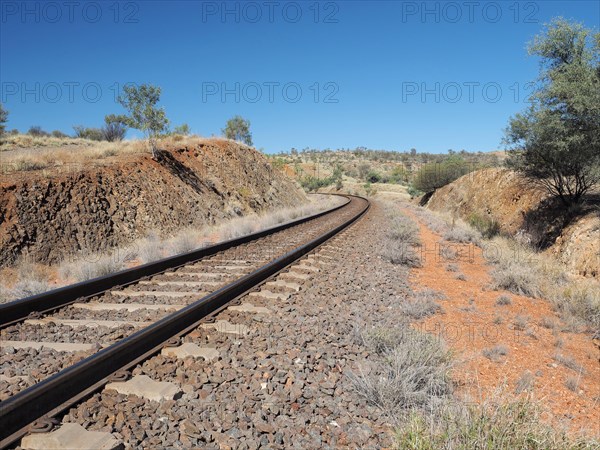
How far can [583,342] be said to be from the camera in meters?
6.73

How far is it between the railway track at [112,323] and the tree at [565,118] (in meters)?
10.5

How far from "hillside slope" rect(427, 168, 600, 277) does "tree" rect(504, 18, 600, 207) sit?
1.37 m

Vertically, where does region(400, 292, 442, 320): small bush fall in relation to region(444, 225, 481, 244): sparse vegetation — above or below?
below

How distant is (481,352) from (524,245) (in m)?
10.9

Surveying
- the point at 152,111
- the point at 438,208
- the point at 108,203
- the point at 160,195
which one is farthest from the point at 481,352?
the point at 438,208

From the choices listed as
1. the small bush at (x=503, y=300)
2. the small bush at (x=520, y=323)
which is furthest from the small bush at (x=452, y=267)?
the small bush at (x=520, y=323)

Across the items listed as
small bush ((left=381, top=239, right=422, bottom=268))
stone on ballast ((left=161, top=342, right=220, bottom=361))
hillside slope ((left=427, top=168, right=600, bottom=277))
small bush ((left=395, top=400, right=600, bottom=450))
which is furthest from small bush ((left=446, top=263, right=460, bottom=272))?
stone on ballast ((left=161, top=342, right=220, bottom=361))

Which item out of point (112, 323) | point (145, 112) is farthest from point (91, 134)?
point (112, 323)

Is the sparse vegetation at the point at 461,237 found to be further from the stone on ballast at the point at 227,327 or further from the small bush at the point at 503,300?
the stone on ballast at the point at 227,327

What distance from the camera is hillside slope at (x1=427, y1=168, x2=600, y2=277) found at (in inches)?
490

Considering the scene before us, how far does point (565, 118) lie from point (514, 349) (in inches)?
462

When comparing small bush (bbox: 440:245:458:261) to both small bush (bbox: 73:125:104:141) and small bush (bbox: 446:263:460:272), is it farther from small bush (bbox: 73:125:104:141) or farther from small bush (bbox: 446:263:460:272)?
small bush (bbox: 73:125:104:141)

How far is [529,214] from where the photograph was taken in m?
18.6

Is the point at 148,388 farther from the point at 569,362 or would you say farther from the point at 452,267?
the point at 452,267
